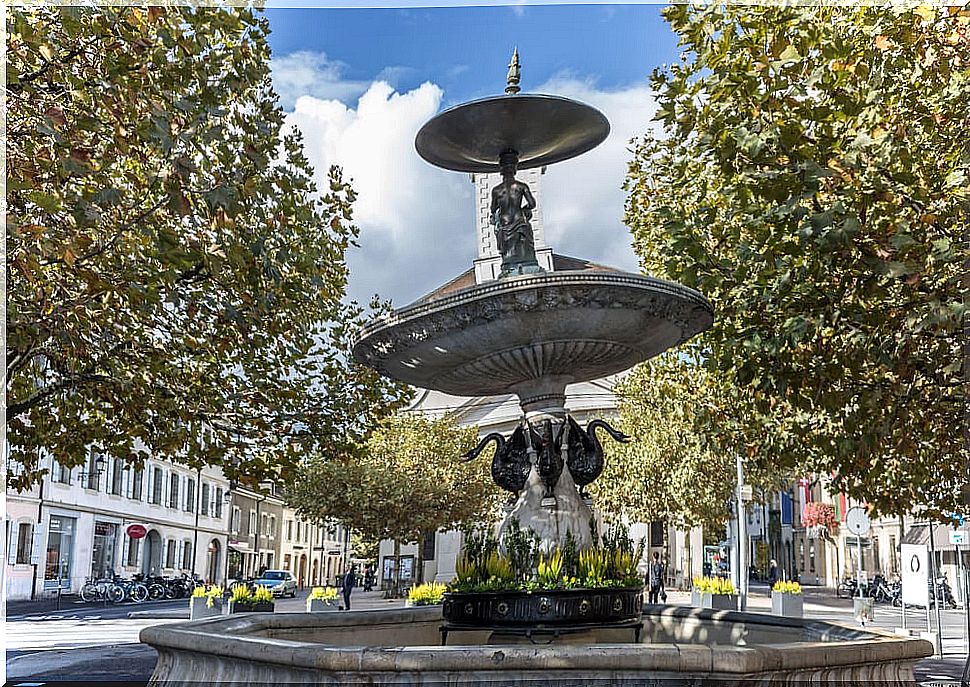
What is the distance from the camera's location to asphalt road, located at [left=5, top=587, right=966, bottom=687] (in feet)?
37.6

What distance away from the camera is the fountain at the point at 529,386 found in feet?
15.4

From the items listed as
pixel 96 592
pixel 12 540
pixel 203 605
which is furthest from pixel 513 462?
pixel 96 592

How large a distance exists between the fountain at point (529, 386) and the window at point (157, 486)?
37538mm

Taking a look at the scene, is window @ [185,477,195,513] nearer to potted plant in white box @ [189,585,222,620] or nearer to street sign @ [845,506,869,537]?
potted plant in white box @ [189,585,222,620]

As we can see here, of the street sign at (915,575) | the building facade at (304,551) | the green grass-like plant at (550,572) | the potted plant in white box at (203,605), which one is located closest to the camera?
the green grass-like plant at (550,572)

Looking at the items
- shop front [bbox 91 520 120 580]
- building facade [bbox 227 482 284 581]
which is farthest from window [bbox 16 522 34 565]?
Answer: building facade [bbox 227 482 284 581]

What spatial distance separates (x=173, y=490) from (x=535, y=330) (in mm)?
42467

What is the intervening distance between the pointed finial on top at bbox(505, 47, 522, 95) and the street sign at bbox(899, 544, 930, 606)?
10.4m

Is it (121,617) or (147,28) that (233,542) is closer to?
(121,617)

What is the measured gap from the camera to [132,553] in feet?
132

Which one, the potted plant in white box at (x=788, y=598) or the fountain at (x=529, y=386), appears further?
the potted plant in white box at (x=788, y=598)

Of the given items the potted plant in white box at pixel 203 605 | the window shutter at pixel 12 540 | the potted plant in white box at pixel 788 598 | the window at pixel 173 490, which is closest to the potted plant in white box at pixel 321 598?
the potted plant in white box at pixel 203 605

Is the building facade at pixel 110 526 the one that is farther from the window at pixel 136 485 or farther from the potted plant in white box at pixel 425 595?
the potted plant in white box at pixel 425 595

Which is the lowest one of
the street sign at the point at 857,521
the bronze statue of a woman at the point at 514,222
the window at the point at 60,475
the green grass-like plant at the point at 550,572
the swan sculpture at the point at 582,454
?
the green grass-like plant at the point at 550,572
